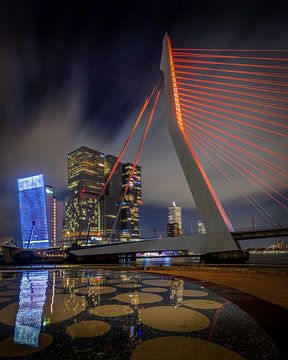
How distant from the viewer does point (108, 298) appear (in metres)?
6.76

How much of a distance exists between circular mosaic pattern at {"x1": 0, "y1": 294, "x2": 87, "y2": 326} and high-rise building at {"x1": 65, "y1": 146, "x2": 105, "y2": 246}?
457 feet

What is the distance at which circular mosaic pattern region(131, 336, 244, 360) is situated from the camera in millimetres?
3102

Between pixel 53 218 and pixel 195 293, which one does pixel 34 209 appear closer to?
pixel 53 218

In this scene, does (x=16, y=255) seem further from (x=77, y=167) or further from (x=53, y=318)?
(x=77, y=167)

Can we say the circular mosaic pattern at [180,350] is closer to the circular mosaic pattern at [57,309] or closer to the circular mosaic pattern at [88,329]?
the circular mosaic pattern at [88,329]

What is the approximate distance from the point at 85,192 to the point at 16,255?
97080mm

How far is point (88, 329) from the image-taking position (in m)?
4.11

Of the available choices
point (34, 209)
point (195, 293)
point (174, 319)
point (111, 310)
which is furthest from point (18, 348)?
point (34, 209)

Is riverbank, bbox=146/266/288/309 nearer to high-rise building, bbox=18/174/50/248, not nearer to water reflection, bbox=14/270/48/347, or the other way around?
water reflection, bbox=14/270/48/347

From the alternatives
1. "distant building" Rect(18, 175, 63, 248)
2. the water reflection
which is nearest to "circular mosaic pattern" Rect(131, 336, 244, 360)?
the water reflection

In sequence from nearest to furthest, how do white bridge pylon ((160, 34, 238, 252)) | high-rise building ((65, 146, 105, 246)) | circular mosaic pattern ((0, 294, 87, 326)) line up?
circular mosaic pattern ((0, 294, 87, 326)), white bridge pylon ((160, 34, 238, 252)), high-rise building ((65, 146, 105, 246))

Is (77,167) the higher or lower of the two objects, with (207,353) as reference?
higher

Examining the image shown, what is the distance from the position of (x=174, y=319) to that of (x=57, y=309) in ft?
8.67

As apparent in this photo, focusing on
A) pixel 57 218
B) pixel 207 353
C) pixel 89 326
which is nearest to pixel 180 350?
pixel 207 353
